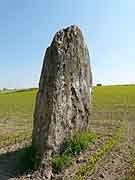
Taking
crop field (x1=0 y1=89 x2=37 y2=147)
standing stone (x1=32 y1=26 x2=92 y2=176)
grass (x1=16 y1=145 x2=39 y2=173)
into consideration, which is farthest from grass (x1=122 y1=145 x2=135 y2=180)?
crop field (x1=0 y1=89 x2=37 y2=147)

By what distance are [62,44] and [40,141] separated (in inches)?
142

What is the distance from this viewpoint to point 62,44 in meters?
12.5

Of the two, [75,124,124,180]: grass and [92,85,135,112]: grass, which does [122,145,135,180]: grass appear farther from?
[92,85,135,112]: grass

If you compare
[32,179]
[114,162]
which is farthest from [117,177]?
[32,179]

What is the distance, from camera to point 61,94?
40.0 ft

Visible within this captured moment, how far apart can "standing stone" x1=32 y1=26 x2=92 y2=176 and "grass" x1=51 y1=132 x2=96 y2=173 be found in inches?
9.1

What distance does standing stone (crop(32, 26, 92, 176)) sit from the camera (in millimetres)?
11867

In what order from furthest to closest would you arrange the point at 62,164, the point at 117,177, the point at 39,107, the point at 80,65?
the point at 80,65 < the point at 39,107 < the point at 62,164 < the point at 117,177

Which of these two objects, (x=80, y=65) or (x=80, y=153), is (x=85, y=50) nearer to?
(x=80, y=65)

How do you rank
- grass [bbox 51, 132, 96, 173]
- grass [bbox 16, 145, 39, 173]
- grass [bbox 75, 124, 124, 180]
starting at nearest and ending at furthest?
grass [bbox 75, 124, 124, 180] < grass [bbox 51, 132, 96, 173] < grass [bbox 16, 145, 39, 173]

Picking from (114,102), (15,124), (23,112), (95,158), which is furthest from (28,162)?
(114,102)

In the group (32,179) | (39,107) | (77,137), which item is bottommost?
(32,179)

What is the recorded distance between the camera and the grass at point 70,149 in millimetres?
11430

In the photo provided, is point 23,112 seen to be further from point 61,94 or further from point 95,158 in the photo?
point 95,158
